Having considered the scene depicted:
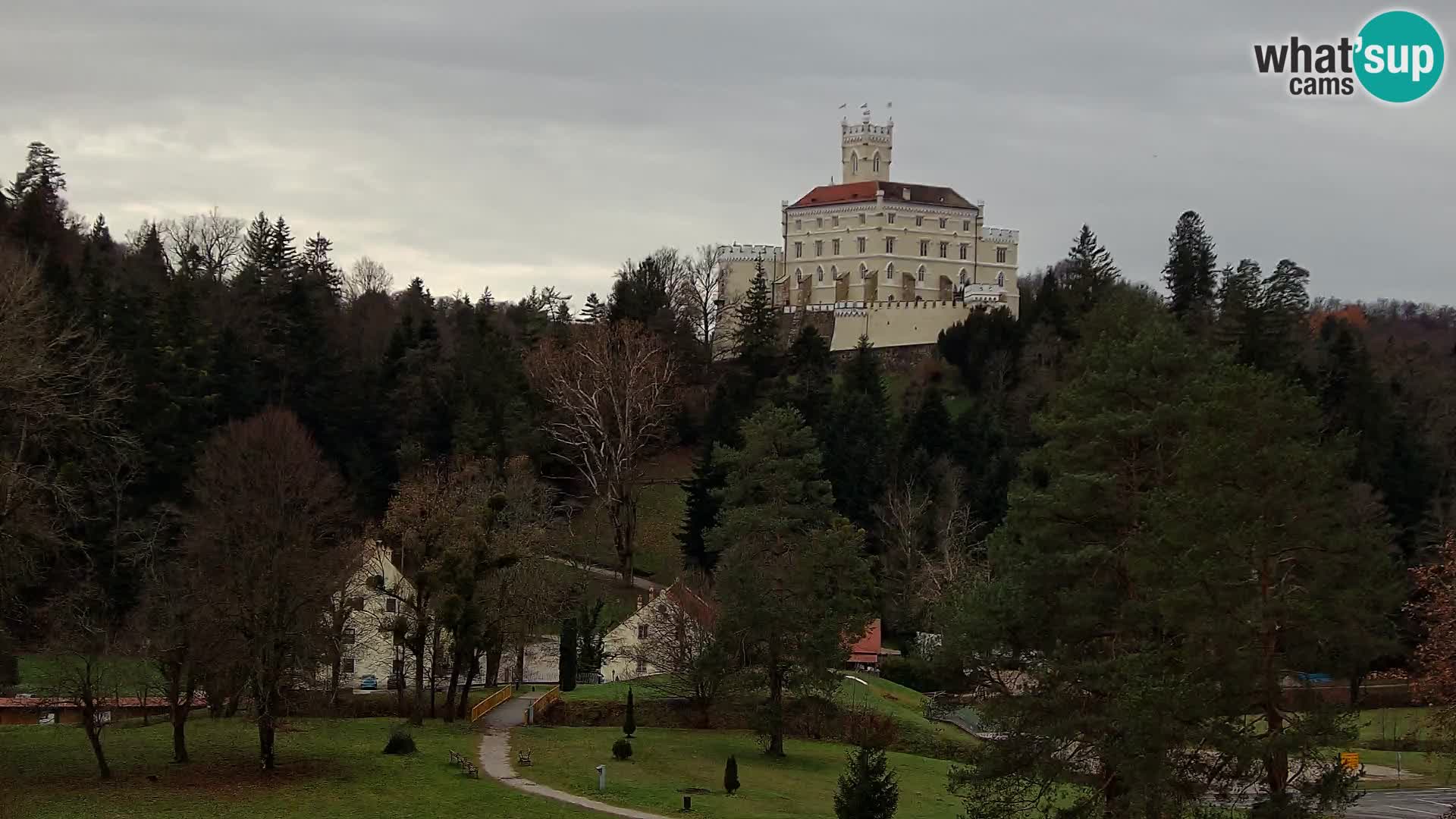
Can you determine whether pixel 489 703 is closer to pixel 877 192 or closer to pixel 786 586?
pixel 786 586

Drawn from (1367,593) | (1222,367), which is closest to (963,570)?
(1222,367)

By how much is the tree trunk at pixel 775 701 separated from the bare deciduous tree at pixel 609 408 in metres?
22.1

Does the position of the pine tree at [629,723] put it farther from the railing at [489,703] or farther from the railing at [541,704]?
the railing at [489,703]

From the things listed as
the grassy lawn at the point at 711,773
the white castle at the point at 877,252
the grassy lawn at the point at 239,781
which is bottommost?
the grassy lawn at the point at 711,773

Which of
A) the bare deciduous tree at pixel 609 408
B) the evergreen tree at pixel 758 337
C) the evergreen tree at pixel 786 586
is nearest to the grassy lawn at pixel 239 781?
the evergreen tree at pixel 786 586

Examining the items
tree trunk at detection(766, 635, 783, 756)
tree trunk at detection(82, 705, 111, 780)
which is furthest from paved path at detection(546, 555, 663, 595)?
tree trunk at detection(82, 705, 111, 780)

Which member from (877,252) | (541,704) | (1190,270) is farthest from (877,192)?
(541,704)

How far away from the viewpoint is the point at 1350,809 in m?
39.5

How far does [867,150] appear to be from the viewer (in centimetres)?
12050

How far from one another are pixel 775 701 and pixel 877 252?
74.4m

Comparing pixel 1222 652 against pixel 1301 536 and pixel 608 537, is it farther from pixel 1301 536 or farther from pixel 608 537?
pixel 608 537

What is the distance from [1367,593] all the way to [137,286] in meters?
56.9

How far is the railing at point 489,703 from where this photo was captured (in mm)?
44594

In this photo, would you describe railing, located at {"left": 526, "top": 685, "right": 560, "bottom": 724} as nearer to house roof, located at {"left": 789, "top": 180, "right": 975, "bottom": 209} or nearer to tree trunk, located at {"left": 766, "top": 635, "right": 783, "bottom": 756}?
tree trunk, located at {"left": 766, "top": 635, "right": 783, "bottom": 756}
